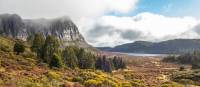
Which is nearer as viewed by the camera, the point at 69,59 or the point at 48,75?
the point at 48,75

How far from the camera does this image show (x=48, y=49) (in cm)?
8325

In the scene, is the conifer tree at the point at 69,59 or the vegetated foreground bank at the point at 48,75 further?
the conifer tree at the point at 69,59

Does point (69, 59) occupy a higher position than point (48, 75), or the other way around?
point (69, 59)

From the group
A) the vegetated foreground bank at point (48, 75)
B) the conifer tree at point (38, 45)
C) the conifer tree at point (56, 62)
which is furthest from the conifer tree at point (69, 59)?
the conifer tree at point (56, 62)

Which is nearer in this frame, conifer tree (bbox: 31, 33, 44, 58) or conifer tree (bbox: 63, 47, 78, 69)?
conifer tree (bbox: 31, 33, 44, 58)

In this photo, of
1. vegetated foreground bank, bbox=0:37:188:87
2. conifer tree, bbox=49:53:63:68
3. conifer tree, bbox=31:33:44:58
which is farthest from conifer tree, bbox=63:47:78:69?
conifer tree, bbox=49:53:63:68

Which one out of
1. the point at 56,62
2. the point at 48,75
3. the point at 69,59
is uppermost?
the point at 69,59

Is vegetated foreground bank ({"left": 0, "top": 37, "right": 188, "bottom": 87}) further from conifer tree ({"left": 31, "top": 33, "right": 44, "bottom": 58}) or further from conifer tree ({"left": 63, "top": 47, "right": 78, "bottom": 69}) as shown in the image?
conifer tree ({"left": 31, "top": 33, "right": 44, "bottom": 58})

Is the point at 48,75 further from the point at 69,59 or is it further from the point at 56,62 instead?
the point at 69,59

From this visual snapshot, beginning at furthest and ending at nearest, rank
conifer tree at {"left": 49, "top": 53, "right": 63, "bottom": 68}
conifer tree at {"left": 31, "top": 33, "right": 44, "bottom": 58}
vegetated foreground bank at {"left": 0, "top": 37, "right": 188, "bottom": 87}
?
conifer tree at {"left": 31, "top": 33, "right": 44, "bottom": 58}, conifer tree at {"left": 49, "top": 53, "right": 63, "bottom": 68}, vegetated foreground bank at {"left": 0, "top": 37, "right": 188, "bottom": 87}

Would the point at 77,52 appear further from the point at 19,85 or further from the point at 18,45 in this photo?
the point at 19,85

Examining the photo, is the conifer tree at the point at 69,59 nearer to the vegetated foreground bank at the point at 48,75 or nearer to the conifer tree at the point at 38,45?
the vegetated foreground bank at the point at 48,75

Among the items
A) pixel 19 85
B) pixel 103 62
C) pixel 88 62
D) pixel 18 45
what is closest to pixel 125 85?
pixel 19 85

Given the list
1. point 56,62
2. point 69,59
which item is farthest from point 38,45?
point 56,62
